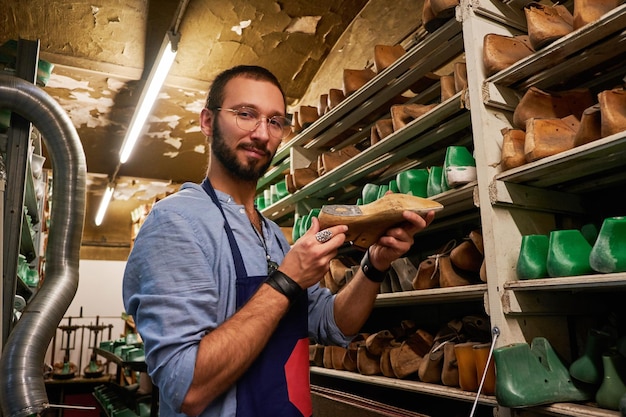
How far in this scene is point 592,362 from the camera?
1.58m

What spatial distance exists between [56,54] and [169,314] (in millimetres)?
4268

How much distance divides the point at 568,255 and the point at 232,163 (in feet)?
3.60

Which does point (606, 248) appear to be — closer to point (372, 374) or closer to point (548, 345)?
point (548, 345)

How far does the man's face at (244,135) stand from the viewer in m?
1.44

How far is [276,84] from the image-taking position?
1.55 meters

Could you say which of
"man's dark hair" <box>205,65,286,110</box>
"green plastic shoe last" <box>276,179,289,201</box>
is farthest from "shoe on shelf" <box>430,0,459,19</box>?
"green plastic shoe last" <box>276,179,289,201</box>

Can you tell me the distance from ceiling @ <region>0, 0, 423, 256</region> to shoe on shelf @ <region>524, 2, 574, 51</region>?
174 cm

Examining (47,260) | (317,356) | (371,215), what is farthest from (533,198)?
(47,260)

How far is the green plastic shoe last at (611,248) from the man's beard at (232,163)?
3.35 feet

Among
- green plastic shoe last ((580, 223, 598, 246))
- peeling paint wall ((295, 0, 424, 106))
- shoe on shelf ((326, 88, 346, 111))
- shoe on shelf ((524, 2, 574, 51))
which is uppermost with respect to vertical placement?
peeling paint wall ((295, 0, 424, 106))

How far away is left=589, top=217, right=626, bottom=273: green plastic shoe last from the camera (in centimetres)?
143

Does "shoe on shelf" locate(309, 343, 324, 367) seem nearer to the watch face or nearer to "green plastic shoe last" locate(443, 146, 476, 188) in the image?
"green plastic shoe last" locate(443, 146, 476, 188)

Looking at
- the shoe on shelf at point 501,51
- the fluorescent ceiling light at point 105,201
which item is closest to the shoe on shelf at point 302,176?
the shoe on shelf at point 501,51

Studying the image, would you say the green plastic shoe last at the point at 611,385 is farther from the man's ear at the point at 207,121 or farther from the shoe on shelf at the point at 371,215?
the man's ear at the point at 207,121
